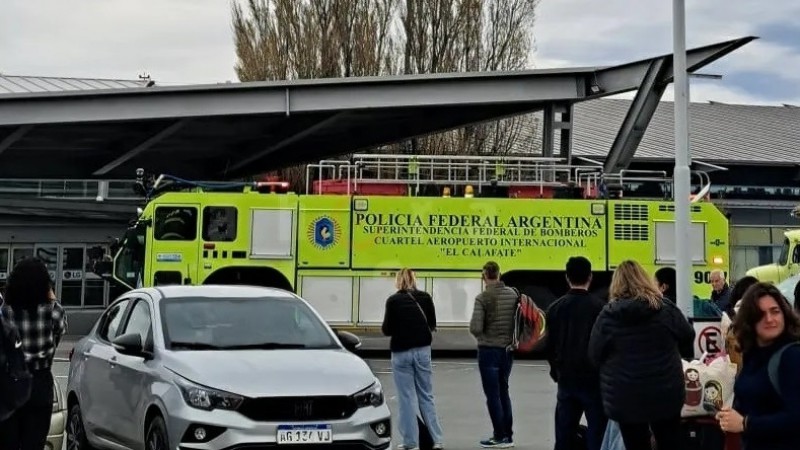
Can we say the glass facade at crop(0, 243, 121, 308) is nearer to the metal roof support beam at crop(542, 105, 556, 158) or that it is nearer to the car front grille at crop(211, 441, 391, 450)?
the metal roof support beam at crop(542, 105, 556, 158)

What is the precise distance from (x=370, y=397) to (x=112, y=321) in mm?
3055

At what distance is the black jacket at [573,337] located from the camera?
8.77 m

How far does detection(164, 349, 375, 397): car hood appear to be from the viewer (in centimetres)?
823

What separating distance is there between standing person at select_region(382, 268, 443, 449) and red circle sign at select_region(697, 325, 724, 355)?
3.14 m

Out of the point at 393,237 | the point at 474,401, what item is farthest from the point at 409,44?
the point at 474,401

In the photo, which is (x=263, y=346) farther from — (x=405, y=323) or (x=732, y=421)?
(x=732, y=421)

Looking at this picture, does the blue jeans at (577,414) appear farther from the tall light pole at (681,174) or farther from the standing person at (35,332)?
the tall light pole at (681,174)

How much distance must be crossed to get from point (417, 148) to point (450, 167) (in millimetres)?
15450

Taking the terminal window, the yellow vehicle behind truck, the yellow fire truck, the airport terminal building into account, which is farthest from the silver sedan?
the yellow fire truck

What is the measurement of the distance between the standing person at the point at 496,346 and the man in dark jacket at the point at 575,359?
2527mm

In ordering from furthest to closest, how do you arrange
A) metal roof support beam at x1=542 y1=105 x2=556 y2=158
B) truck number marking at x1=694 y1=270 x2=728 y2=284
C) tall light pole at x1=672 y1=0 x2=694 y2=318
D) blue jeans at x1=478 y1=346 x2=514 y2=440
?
metal roof support beam at x1=542 y1=105 x2=556 y2=158 → truck number marking at x1=694 y1=270 x2=728 y2=284 → tall light pole at x1=672 y1=0 x2=694 y2=318 → blue jeans at x1=478 y1=346 x2=514 y2=440

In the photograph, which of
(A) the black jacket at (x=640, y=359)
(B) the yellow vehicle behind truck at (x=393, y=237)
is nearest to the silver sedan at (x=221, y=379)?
(A) the black jacket at (x=640, y=359)

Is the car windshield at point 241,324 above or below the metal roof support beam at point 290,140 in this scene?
below

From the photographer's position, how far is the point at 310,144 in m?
33.8
